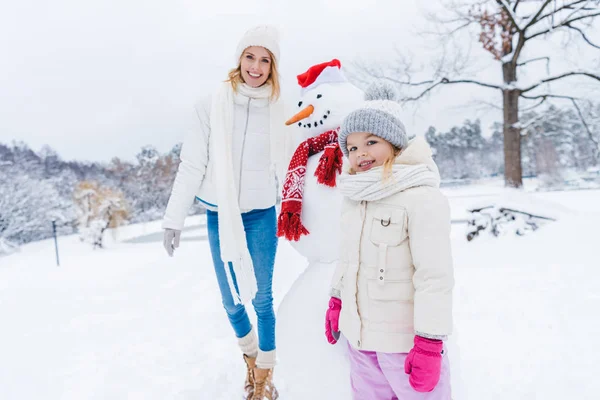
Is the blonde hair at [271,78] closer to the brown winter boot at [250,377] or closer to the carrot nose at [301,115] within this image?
the carrot nose at [301,115]

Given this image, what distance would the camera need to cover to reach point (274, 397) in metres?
1.81

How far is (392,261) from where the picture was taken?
1076 millimetres

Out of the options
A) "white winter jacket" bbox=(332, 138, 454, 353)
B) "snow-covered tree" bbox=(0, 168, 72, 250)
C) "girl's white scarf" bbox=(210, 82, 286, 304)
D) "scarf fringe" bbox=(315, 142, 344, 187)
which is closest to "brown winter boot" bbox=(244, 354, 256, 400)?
"girl's white scarf" bbox=(210, 82, 286, 304)

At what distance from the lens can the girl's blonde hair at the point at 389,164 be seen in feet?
3.48

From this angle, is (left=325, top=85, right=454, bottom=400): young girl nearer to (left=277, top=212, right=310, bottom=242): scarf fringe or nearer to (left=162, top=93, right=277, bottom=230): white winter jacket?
(left=277, top=212, right=310, bottom=242): scarf fringe

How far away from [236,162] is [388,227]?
905 mm

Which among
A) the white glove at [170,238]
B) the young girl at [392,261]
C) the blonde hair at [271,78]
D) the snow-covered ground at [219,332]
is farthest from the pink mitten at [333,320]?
the blonde hair at [271,78]

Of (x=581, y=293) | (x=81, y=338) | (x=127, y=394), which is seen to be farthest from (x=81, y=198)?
(x=581, y=293)

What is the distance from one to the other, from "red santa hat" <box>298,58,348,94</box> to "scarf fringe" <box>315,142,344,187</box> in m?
0.42

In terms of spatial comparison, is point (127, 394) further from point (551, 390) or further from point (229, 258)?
point (551, 390)

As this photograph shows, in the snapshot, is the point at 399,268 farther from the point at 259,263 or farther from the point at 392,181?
the point at 259,263

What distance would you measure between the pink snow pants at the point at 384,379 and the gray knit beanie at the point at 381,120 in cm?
70

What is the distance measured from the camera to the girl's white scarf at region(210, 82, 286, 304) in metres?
1.65

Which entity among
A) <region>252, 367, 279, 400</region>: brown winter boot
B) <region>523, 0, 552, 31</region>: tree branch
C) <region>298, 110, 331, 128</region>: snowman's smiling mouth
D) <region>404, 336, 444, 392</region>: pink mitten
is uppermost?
<region>523, 0, 552, 31</region>: tree branch
